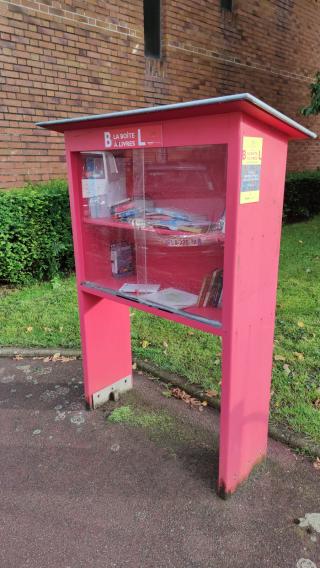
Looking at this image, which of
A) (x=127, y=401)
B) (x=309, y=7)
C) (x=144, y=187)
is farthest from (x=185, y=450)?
(x=309, y=7)

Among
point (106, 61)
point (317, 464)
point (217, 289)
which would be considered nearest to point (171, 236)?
point (217, 289)

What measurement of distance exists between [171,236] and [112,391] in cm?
137

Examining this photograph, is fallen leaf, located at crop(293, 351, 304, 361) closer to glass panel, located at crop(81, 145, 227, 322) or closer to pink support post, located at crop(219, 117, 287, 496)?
pink support post, located at crop(219, 117, 287, 496)

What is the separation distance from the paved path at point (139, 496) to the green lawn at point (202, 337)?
1.33 ft

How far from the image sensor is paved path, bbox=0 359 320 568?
2.05 metres

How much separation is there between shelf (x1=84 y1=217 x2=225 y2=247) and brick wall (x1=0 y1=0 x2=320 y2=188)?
3.56 metres

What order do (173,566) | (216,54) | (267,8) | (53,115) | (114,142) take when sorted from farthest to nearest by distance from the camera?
(267,8) → (216,54) → (53,115) → (114,142) → (173,566)

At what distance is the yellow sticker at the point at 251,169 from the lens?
72.2 inches

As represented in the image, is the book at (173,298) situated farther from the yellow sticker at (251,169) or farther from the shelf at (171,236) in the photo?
the yellow sticker at (251,169)

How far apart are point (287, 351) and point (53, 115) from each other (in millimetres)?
4595

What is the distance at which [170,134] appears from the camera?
202cm

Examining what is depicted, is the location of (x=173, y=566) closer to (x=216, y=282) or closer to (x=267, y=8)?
(x=216, y=282)

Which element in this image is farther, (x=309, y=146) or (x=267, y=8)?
(x=309, y=146)

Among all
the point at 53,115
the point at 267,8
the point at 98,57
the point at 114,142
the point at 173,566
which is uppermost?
the point at 267,8
